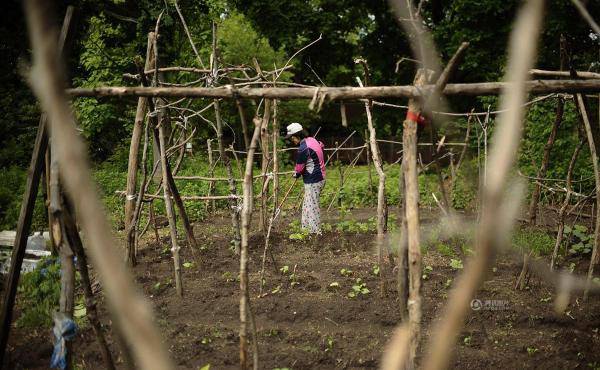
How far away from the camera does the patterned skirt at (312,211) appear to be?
7.06m

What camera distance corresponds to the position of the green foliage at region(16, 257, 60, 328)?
13.5 ft

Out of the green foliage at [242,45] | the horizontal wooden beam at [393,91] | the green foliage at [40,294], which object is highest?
the green foliage at [242,45]

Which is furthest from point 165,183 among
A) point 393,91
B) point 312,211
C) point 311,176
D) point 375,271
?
point 311,176

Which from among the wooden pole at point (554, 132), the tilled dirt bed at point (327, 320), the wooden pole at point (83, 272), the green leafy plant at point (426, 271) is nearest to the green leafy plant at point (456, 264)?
the tilled dirt bed at point (327, 320)

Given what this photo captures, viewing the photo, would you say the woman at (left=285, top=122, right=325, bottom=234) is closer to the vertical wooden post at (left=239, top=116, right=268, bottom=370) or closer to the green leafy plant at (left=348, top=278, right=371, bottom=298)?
the green leafy plant at (left=348, top=278, right=371, bottom=298)

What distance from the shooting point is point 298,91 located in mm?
2129

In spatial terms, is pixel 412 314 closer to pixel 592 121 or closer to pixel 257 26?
pixel 592 121

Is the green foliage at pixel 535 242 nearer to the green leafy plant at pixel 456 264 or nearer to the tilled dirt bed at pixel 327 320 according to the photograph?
the tilled dirt bed at pixel 327 320

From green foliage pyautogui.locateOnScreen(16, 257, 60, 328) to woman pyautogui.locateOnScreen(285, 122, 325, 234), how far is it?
3.41m

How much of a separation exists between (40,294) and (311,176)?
3.97 meters

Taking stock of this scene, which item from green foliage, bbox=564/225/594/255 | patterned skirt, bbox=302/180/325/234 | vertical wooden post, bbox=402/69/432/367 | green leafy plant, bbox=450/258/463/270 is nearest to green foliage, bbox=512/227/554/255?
green foliage, bbox=564/225/594/255

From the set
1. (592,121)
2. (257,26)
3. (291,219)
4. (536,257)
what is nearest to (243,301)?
(592,121)

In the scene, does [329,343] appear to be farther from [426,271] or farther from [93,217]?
[93,217]

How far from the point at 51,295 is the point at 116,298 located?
4871mm
